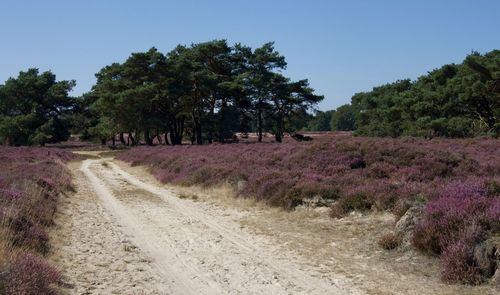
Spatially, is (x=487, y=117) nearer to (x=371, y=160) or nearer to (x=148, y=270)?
(x=371, y=160)

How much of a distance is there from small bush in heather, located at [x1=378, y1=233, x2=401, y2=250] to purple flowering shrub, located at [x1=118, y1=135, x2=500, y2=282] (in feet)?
2.15

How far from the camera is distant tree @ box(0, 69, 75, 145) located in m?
66.2

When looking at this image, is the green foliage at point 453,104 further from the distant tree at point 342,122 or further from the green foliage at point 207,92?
the distant tree at point 342,122

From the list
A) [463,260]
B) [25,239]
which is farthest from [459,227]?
[25,239]

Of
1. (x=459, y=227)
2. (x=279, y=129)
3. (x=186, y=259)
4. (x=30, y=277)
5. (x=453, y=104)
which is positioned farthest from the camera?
(x=279, y=129)

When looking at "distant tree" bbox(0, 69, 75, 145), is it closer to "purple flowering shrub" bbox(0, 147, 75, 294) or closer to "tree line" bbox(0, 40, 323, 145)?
"tree line" bbox(0, 40, 323, 145)

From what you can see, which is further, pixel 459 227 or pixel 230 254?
pixel 230 254

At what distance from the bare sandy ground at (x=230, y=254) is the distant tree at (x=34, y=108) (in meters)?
56.4

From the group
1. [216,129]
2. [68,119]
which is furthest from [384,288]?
[68,119]

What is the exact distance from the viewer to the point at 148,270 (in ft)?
28.3

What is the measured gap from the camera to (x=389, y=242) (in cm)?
990

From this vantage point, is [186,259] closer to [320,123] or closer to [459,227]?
[459,227]

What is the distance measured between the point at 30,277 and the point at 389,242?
23.0ft

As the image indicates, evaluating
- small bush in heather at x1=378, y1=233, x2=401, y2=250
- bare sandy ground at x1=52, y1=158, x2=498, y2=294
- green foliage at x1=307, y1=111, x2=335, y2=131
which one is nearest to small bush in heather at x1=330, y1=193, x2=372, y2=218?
bare sandy ground at x1=52, y1=158, x2=498, y2=294
